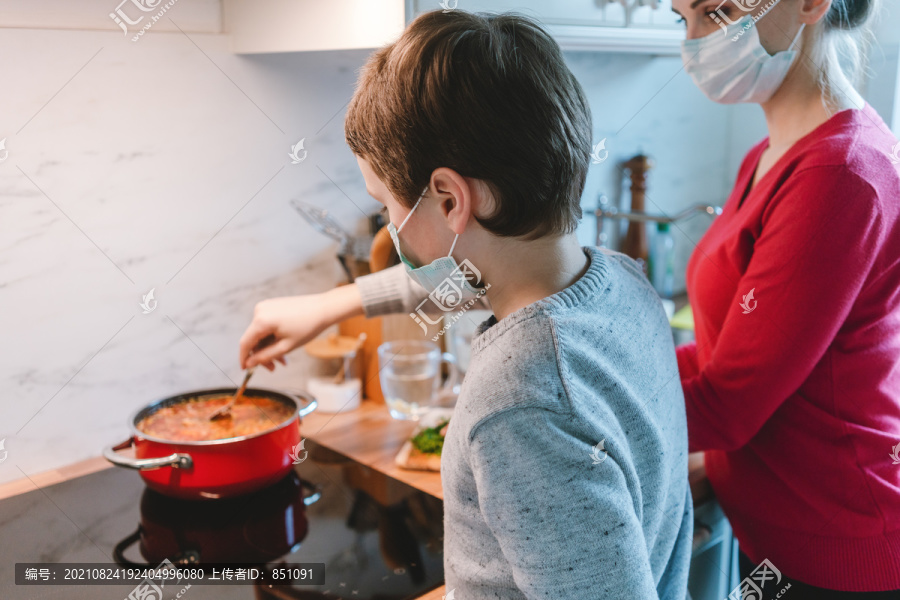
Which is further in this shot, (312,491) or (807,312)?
(312,491)

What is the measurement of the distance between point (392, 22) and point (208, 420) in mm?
613

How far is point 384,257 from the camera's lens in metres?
1.26

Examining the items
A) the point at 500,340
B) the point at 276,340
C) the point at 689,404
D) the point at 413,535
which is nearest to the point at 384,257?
the point at 276,340

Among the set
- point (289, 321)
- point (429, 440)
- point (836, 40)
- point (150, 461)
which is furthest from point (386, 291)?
point (836, 40)

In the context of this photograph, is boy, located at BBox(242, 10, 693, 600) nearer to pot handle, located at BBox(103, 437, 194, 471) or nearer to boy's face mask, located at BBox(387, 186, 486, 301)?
boy's face mask, located at BBox(387, 186, 486, 301)

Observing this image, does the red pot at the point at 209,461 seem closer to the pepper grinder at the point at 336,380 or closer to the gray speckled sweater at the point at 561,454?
the pepper grinder at the point at 336,380

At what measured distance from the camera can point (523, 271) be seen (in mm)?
642

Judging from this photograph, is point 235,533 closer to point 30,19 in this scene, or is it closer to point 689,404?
point 689,404

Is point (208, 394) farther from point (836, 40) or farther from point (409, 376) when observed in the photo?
point (836, 40)

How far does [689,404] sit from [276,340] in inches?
21.6

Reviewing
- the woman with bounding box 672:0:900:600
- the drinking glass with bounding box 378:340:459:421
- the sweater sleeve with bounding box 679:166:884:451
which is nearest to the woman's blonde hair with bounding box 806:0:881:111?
the woman with bounding box 672:0:900:600

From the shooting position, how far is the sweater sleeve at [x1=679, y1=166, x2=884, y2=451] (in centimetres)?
75

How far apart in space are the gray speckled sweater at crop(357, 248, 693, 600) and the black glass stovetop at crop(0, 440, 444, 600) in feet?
0.85

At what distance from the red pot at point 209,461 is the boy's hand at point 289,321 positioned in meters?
0.10
